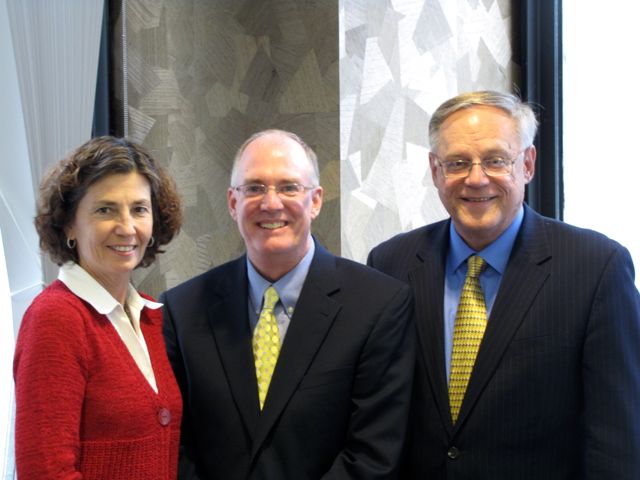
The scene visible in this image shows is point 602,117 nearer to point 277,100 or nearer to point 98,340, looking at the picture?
point 277,100

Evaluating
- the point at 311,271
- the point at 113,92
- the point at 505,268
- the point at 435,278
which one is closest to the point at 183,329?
the point at 311,271

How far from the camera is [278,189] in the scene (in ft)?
6.67

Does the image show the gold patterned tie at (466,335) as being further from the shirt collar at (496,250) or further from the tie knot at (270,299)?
the tie knot at (270,299)

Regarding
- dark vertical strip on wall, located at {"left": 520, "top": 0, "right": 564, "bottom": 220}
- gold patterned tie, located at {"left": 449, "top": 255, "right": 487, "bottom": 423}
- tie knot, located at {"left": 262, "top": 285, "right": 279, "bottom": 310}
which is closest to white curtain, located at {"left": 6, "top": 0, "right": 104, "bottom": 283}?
tie knot, located at {"left": 262, "top": 285, "right": 279, "bottom": 310}

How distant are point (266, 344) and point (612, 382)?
2.78ft

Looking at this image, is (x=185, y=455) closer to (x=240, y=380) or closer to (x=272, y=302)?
(x=240, y=380)

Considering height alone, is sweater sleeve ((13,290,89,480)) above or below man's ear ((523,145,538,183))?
below

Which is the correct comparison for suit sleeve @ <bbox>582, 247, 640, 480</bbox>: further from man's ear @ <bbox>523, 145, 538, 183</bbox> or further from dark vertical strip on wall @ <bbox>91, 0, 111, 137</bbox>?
dark vertical strip on wall @ <bbox>91, 0, 111, 137</bbox>

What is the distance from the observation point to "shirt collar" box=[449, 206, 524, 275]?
82.4 inches

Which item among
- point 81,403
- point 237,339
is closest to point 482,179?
point 237,339

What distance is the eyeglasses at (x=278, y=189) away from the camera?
2.03 m

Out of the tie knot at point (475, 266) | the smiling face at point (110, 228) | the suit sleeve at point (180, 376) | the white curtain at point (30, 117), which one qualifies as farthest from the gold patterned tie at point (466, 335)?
the white curtain at point (30, 117)

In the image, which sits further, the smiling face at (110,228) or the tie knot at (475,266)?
the tie knot at (475,266)

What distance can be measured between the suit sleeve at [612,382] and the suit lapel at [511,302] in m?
0.16
